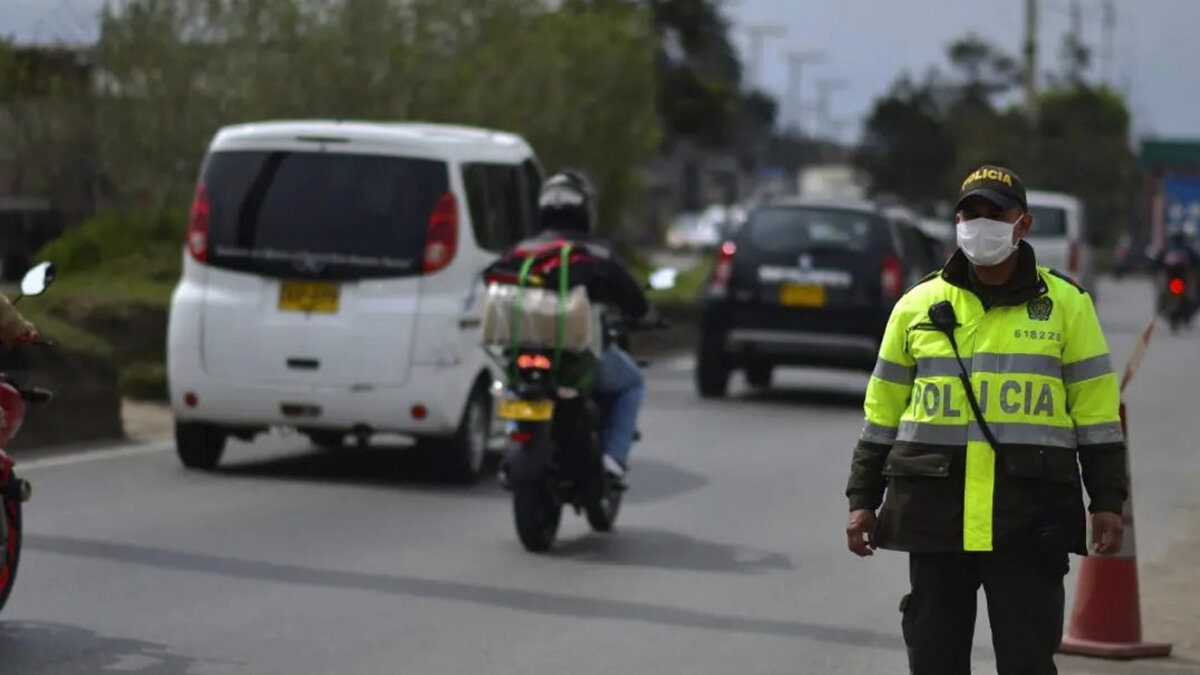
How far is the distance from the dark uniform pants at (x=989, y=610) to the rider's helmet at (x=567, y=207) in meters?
5.73

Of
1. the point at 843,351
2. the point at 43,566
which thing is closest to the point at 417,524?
the point at 43,566

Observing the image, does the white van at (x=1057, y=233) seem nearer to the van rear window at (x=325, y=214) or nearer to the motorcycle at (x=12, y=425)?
the van rear window at (x=325, y=214)

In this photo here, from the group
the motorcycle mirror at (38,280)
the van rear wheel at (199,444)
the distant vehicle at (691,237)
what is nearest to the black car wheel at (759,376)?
the van rear wheel at (199,444)

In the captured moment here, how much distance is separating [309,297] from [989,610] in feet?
26.8

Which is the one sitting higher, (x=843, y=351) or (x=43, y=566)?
(x=43, y=566)

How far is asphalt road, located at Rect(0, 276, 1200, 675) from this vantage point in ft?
28.8

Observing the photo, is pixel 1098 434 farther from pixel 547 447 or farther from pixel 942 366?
pixel 547 447

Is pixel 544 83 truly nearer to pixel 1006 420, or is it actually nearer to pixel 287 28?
pixel 287 28

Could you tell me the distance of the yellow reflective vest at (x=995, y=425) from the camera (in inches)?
235

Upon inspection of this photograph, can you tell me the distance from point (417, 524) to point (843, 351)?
8.76 meters

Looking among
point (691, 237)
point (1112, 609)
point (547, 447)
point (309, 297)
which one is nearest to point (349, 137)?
point (309, 297)

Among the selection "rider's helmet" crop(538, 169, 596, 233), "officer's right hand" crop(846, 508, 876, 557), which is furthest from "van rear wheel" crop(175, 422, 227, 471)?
"officer's right hand" crop(846, 508, 876, 557)

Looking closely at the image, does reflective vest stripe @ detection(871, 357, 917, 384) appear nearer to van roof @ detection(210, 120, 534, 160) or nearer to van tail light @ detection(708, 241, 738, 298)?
van roof @ detection(210, 120, 534, 160)

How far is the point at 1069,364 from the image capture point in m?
6.05
